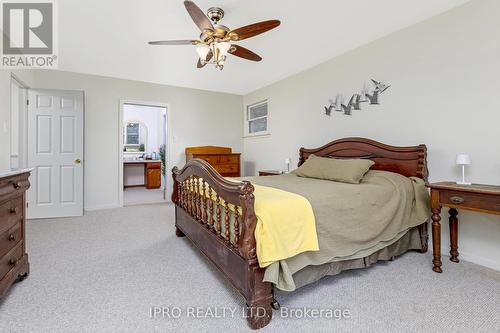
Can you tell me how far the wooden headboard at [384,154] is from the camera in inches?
104

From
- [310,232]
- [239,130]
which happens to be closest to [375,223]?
[310,232]

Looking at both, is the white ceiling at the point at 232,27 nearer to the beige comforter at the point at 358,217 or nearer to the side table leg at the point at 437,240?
the beige comforter at the point at 358,217

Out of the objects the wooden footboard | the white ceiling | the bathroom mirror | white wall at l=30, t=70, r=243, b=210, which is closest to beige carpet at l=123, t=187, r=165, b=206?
white wall at l=30, t=70, r=243, b=210

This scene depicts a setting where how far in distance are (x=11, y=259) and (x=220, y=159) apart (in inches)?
139

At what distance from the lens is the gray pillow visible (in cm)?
258

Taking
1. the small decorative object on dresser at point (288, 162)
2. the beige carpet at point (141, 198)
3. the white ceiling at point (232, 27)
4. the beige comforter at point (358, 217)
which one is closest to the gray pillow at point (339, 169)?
the beige comforter at point (358, 217)

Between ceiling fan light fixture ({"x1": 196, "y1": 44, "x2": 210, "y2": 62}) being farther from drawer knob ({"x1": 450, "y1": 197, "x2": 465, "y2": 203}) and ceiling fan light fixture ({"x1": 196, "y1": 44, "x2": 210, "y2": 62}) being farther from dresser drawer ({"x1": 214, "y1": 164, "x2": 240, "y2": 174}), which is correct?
dresser drawer ({"x1": 214, "y1": 164, "x2": 240, "y2": 174})

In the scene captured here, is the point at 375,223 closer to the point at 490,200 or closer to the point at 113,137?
the point at 490,200

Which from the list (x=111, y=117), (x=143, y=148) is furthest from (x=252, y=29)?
(x=143, y=148)

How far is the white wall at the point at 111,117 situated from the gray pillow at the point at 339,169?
10.1ft

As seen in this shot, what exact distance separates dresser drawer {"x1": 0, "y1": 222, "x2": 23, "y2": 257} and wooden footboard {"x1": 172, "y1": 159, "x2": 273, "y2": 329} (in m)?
1.35

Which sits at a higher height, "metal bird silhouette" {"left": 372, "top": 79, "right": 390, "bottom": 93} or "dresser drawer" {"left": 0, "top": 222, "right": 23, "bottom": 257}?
"metal bird silhouette" {"left": 372, "top": 79, "right": 390, "bottom": 93}

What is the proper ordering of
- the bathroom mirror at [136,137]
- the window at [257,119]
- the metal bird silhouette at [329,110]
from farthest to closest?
the bathroom mirror at [136,137]
the window at [257,119]
the metal bird silhouette at [329,110]

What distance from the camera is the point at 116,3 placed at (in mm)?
2420
